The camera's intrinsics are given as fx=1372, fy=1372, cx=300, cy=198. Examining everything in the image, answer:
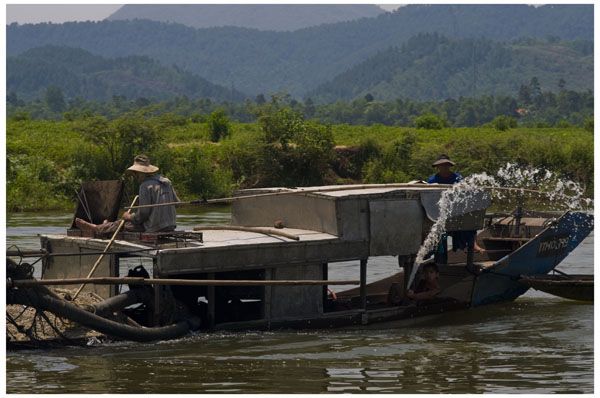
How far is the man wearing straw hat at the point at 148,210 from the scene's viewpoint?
46.8 ft

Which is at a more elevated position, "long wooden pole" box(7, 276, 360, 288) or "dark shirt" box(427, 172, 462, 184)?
"dark shirt" box(427, 172, 462, 184)

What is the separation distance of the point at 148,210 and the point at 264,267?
1.34 metres

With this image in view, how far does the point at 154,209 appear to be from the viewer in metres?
14.2

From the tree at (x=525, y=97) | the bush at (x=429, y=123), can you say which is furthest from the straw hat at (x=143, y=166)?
the tree at (x=525, y=97)

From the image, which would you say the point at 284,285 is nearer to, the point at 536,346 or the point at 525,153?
the point at 536,346

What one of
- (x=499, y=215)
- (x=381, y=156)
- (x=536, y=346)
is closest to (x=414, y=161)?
(x=381, y=156)

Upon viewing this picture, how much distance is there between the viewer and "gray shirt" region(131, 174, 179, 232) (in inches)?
561

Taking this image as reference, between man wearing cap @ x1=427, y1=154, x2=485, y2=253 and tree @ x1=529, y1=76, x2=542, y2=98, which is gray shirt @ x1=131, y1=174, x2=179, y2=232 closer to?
man wearing cap @ x1=427, y1=154, x2=485, y2=253

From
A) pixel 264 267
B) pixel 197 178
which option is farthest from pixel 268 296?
pixel 197 178

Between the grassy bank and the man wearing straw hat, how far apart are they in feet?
68.1

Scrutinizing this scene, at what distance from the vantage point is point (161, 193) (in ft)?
47.0

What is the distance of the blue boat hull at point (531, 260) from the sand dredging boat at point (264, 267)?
0.07 ft

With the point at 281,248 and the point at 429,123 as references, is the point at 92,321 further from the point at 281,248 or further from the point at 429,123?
the point at 429,123

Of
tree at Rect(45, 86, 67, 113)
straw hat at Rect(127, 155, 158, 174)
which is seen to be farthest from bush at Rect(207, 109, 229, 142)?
tree at Rect(45, 86, 67, 113)
